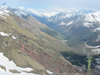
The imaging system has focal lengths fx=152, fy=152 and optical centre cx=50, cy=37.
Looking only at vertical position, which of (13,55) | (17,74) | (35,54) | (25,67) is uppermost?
(35,54)

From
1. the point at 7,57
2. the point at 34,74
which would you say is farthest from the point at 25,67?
the point at 34,74

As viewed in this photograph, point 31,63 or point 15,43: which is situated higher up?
point 15,43

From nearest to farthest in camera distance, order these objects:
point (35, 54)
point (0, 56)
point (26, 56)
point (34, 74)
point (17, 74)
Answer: point (17, 74), point (34, 74), point (0, 56), point (26, 56), point (35, 54)

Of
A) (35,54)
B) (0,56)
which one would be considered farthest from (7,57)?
(35,54)

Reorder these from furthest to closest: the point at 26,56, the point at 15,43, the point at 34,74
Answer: the point at 15,43
the point at 26,56
the point at 34,74

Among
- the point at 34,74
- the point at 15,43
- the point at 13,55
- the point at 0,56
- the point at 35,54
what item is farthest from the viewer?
the point at 35,54

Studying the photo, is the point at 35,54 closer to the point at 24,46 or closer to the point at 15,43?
the point at 24,46

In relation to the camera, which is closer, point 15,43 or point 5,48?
point 5,48

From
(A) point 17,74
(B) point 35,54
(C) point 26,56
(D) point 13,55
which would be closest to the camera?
(A) point 17,74

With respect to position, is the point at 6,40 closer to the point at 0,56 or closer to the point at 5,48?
the point at 5,48
